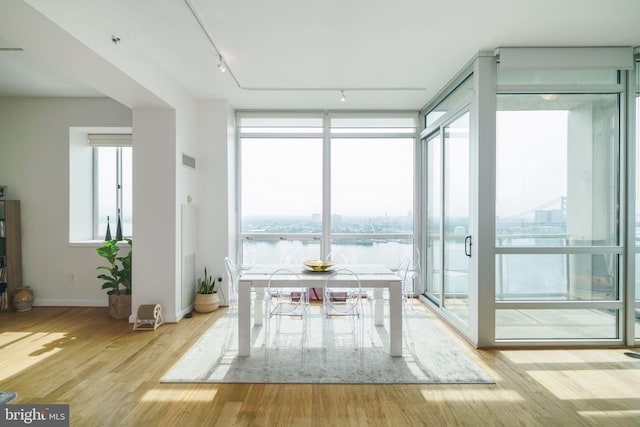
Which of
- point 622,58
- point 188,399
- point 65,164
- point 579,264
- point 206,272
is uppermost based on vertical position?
point 622,58

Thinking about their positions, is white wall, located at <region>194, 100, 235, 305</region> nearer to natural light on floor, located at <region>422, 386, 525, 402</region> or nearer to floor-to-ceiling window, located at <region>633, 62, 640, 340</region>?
natural light on floor, located at <region>422, 386, 525, 402</region>

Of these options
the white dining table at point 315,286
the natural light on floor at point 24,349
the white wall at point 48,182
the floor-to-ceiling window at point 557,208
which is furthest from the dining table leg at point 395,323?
the white wall at point 48,182

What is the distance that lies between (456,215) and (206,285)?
3.51 metres

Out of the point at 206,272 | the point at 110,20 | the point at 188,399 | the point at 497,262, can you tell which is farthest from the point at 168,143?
the point at 497,262

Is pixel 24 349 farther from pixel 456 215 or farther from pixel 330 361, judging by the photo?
Result: pixel 456 215

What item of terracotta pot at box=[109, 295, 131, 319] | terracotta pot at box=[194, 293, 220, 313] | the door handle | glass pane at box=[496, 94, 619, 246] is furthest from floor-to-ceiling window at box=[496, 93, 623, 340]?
terracotta pot at box=[109, 295, 131, 319]

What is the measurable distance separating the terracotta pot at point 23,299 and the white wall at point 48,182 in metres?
0.17

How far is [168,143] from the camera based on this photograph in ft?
13.8

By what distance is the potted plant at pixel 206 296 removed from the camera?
4656mm

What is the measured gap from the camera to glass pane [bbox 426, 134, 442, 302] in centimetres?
476

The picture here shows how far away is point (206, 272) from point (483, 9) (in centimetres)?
450

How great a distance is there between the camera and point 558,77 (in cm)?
351

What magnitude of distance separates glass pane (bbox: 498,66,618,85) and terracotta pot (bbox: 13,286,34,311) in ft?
21.5

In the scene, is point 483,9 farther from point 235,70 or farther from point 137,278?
point 137,278
